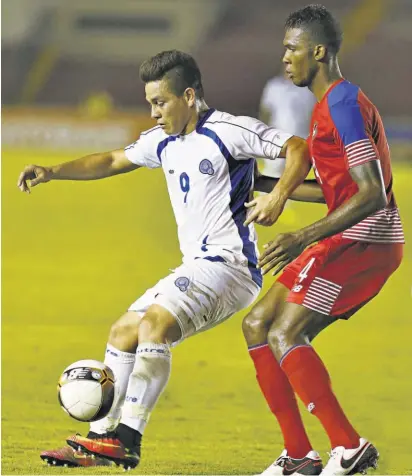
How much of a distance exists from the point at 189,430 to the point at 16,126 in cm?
1720

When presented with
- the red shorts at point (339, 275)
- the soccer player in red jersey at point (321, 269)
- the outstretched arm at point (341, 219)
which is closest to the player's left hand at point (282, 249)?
the outstretched arm at point (341, 219)

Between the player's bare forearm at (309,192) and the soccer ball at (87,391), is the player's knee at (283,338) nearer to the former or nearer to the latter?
the player's bare forearm at (309,192)

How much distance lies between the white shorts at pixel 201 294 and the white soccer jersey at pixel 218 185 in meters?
0.06

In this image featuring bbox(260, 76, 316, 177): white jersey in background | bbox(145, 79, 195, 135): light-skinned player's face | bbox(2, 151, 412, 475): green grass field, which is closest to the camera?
bbox(145, 79, 195, 135): light-skinned player's face

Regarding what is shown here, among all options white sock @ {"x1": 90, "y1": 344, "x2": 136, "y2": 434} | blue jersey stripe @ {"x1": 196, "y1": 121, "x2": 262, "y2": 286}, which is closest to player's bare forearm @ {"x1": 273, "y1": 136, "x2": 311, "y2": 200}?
blue jersey stripe @ {"x1": 196, "y1": 121, "x2": 262, "y2": 286}

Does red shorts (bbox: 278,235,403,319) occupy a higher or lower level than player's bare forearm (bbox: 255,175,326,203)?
lower

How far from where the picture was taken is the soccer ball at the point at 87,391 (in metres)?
4.61

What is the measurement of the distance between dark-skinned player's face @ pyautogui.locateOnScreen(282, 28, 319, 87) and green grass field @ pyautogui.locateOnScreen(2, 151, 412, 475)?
1.72 meters

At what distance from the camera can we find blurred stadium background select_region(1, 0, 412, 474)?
570cm

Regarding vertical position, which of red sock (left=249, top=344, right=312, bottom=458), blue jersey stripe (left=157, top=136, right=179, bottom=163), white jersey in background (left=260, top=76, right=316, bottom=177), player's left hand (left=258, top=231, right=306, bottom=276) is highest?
white jersey in background (left=260, top=76, right=316, bottom=177)

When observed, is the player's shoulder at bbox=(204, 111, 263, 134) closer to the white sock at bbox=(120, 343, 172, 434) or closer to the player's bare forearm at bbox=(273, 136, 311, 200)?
the player's bare forearm at bbox=(273, 136, 311, 200)

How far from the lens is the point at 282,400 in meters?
4.61

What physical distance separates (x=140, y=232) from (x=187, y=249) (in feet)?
27.3

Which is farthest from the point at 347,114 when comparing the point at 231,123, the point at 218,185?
the point at 218,185
